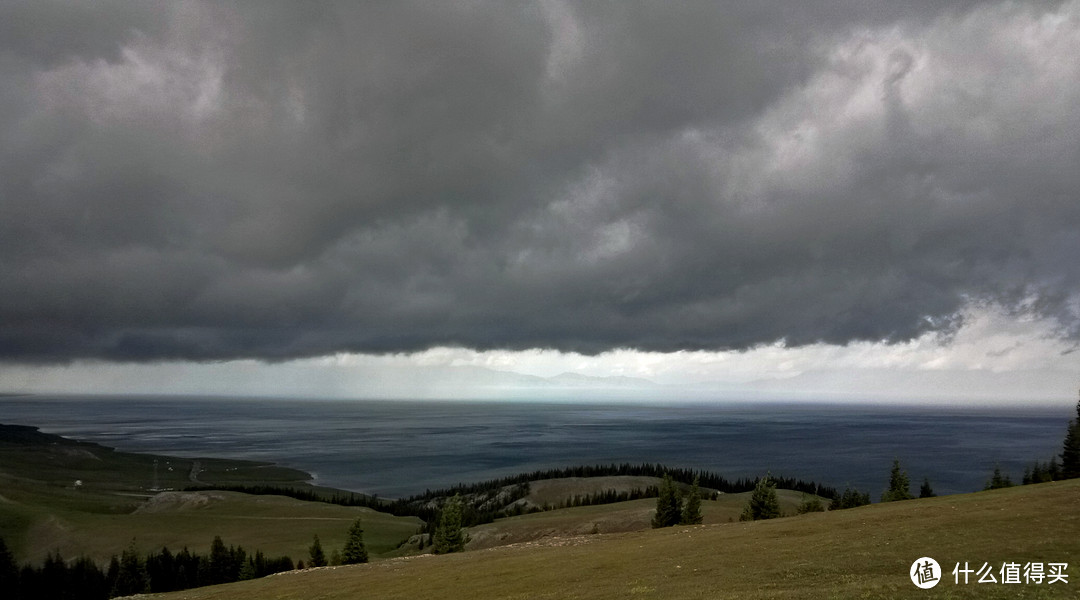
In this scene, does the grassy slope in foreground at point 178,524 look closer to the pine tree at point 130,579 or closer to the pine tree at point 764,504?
the pine tree at point 130,579

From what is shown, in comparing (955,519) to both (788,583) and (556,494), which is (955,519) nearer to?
(788,583)

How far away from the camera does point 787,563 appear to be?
31703 mm

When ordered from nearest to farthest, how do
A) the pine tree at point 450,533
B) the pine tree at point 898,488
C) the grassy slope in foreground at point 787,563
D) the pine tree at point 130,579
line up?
the grassy slope in foreground at point 787,563 < the pine tree at point 450,533 < the pine tree at point 898,488 < the pine tree at point 130,579

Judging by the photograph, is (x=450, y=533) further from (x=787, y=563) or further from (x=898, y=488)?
(x=898, y=488)

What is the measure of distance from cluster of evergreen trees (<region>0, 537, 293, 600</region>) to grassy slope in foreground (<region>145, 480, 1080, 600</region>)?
59917 mm

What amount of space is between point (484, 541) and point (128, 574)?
62443 mm

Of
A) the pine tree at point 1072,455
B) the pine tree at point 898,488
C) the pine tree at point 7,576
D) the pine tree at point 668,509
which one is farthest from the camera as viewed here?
the pine tree at point 7,576

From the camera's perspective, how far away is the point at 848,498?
10262 cm

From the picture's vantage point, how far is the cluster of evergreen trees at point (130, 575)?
99.3 m

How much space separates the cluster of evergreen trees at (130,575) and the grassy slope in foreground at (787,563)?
59.9 m

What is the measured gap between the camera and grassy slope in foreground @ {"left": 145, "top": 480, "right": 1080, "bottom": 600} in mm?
25719

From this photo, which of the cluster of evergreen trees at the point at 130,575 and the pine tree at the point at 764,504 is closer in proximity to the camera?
the pine tree at the point at 764,504

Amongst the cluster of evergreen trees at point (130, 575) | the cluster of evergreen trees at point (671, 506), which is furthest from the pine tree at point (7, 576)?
the cluster of evergreen trees at point (671, 506)

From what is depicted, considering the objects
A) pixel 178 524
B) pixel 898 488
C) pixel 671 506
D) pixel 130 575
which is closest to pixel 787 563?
pixel 671 506
